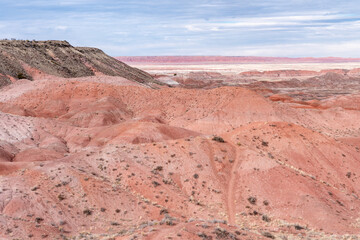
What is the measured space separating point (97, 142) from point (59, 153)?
4.53m

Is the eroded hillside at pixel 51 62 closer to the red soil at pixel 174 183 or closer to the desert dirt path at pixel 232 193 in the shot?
the red soil at pixel 174 183

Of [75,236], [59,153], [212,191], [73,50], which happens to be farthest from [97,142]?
[73,50]

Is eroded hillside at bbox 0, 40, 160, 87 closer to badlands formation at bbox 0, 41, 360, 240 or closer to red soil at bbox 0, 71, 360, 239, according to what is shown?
badlands formation at bbox 0, 41, 360, 240

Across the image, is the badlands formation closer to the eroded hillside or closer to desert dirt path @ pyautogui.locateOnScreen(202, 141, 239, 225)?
desert dirt path @ pyautogui.locateOnScreen(202, 141, 239, 225)

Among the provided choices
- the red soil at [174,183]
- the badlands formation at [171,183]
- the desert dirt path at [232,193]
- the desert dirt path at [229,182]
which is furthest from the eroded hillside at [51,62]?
the desert dirt path at [232,193]

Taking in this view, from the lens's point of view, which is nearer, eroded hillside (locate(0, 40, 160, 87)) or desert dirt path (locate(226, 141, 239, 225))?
desert dirt path (locate(226, 141, 239, 225))

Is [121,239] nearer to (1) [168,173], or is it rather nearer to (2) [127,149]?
(1) [168,173]

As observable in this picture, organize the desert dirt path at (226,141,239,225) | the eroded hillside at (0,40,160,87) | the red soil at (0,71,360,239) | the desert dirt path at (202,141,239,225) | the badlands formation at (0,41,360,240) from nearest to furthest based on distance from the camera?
the badlands formation at (0,41,360,240) → the red soil at (0,71,360,239) → the desert dirt path at (226,141,239,225) → the desert dirt path at (202,141,239,225) → the eroded hillside at (0,40,160,87)

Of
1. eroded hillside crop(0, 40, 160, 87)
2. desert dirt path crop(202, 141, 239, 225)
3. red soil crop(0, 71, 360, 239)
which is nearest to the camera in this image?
red soil crop(0, 71, 360, 239)

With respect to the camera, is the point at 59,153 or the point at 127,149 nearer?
the point at 127,149

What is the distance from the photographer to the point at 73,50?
9806 centimetres

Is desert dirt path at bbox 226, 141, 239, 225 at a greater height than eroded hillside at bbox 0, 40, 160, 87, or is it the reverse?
eroded hillside at bbox 0, 40, 160, 87

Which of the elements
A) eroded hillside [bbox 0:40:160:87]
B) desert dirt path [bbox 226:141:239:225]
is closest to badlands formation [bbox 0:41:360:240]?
desert dirt path [bbox 226:141:239:225]

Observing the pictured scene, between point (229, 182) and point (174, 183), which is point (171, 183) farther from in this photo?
point (229, 182)
